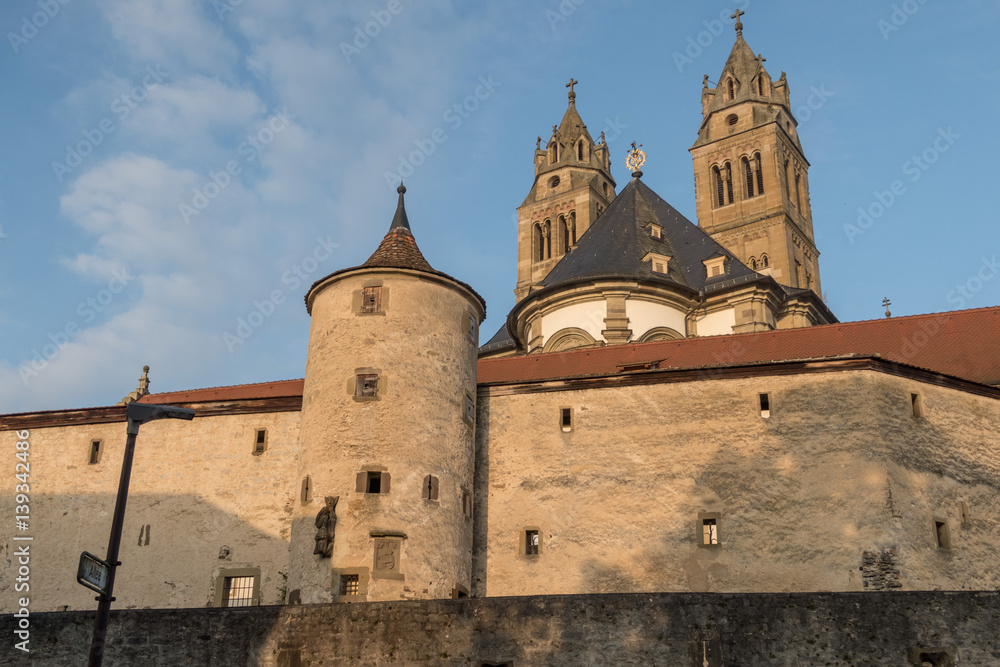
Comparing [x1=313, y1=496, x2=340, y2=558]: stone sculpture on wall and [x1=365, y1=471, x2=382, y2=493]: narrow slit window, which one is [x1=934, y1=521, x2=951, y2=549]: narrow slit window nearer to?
[x1=365, y1=471, x2=382, y2=493]: narrow slit window

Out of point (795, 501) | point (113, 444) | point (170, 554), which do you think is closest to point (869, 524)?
point (795, 501)

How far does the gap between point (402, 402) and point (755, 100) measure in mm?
52279

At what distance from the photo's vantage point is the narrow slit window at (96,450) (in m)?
27.5

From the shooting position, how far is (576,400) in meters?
25.5

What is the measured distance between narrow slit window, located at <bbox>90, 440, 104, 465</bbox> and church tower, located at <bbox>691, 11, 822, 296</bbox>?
44.3m

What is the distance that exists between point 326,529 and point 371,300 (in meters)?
5.72

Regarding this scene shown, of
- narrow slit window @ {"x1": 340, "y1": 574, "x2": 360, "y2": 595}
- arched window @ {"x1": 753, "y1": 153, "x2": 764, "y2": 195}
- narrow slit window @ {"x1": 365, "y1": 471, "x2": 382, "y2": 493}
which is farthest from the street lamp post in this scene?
arched window @ {"x1": 753, "y1": 153, "x2": 764, "y2": 195}

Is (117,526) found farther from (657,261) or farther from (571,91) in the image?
(571,91)

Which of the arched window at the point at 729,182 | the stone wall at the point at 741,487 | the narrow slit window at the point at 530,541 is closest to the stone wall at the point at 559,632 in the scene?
the stone wall at the point at 741,487

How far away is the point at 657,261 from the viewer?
41.0 metres

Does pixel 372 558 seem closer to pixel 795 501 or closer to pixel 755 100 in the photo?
pixel 795 501

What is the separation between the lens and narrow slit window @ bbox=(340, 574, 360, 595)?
69.4 feet

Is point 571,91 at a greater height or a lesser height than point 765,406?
greater

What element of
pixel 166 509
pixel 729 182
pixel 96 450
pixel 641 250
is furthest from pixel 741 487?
pixel 729 182
